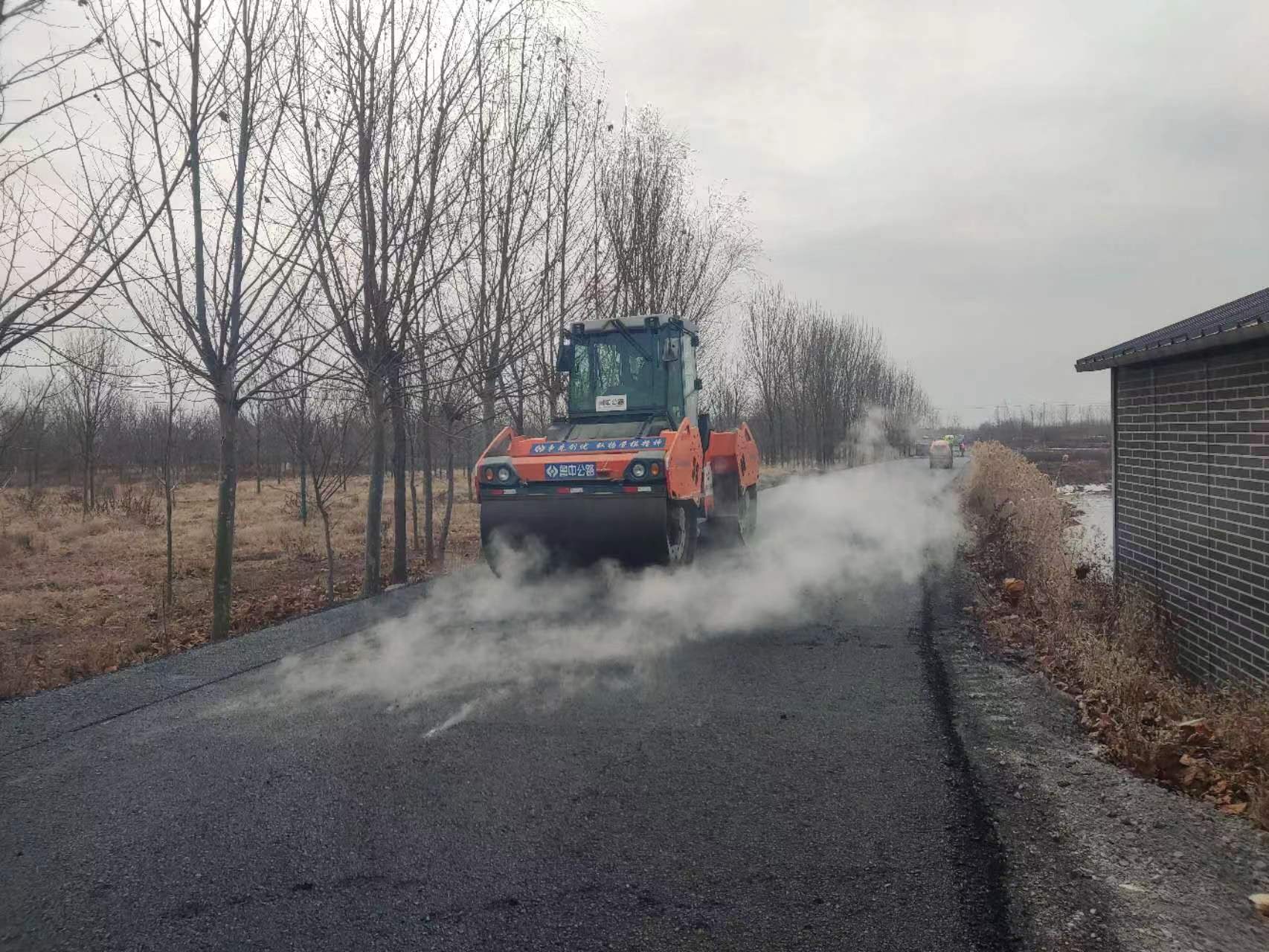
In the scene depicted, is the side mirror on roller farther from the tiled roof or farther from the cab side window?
the tiled roof

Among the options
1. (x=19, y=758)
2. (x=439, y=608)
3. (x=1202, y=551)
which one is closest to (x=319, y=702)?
(x=19, y=758)

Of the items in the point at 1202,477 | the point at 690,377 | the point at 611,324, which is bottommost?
the point at 1202,477

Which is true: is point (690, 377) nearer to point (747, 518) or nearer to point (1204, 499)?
point (747, 518)

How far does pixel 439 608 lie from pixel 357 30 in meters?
6.47

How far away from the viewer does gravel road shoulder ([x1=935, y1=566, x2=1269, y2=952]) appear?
9.96 feet

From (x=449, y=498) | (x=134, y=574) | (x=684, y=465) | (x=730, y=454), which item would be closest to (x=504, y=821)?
(x=684, y=465)

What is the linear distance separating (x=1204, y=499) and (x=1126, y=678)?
5.47ft

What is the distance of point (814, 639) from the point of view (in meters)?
7.54

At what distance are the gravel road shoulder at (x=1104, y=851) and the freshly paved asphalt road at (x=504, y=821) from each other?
6.5 inches

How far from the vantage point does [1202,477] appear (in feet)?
20.5

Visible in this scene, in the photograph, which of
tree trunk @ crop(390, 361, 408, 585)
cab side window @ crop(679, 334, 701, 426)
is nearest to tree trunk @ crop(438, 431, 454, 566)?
tree trunk @ crop(390, 361, 408, 585)

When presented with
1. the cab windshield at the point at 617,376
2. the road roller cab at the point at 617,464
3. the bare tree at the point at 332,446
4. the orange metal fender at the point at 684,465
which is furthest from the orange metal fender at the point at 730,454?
the bare tree at the point at 332,446

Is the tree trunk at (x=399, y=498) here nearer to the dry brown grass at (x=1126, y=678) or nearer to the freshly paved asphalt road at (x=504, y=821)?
the freshly paved asphalt road at (x=504, y=821)

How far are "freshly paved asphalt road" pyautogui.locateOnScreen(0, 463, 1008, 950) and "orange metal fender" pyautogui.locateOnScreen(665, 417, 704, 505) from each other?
2.89m
